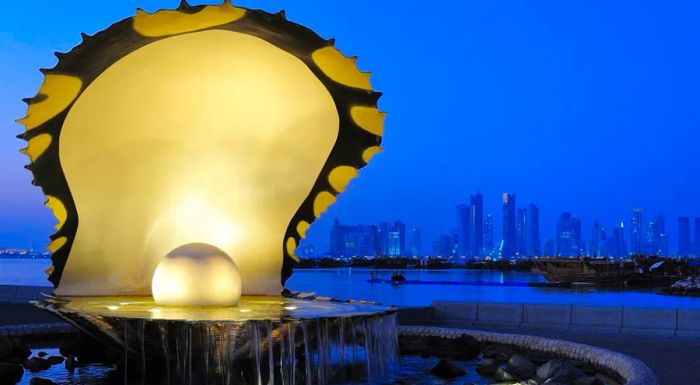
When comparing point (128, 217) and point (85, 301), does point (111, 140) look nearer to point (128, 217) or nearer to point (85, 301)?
point (128, 217)

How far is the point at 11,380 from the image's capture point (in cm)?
1074

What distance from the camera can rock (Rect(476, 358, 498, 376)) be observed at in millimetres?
11750

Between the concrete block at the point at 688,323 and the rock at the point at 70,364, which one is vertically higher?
the concrete block at the point at 688,323

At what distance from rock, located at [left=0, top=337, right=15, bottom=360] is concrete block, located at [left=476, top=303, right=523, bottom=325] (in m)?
9.33

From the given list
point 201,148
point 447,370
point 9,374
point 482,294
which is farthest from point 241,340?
point 482,294

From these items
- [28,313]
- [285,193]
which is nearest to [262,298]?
[285,193]

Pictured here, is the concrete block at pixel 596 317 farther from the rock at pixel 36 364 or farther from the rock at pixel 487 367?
the rock at pixel 36 364

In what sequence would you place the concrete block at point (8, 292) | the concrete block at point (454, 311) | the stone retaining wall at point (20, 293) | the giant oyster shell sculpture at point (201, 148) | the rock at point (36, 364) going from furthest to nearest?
1. the concrete block at point (8, 292)
2. the stone retaining wall at point (20, 293)
3. the concrete block at point (454, 311)
4. the giant oyster shell sculpture at point (201, 148)
5. the rock at point (36, 364)

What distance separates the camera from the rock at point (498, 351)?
41.6 ft

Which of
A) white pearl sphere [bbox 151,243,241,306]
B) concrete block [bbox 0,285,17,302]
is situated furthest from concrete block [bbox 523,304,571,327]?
concrete block [bbox 0,285,17,302]

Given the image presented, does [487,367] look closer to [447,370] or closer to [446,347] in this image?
[447,370]

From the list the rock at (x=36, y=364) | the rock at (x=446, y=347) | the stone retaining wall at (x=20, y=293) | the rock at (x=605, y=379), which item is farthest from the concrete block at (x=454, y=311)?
the stone retaining wall at (x=20, y=293)

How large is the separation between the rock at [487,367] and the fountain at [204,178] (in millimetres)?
1277

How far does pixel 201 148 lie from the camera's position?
13367 mm
